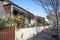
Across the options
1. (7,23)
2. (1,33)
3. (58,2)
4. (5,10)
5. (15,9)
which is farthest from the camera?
(58,2)

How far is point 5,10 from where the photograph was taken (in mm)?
17203

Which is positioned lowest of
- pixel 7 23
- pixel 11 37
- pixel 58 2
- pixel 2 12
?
pixel 11 37

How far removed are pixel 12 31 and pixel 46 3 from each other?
14116mm

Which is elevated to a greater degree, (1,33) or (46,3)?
(46,3)

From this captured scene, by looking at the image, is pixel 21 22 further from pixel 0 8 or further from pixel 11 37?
pixel 11 37

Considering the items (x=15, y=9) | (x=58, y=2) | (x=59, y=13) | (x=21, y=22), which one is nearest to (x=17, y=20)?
(x=21, y=22)

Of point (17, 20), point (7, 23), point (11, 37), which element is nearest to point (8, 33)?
point (11, 37)

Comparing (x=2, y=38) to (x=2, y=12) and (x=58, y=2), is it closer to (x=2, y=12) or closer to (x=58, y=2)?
(x=2, y=12)

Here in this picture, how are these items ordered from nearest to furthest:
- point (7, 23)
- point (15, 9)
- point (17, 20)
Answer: point (7, 23), point (17, 20), point (15, 9)

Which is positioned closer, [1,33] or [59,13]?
[1,33]

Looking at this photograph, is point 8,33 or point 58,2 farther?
point 58,2

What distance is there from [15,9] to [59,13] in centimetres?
834

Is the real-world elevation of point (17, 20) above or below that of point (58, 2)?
below

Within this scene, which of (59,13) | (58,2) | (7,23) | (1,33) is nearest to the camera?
(1,33)
